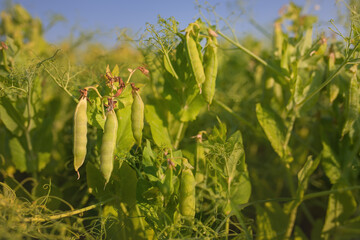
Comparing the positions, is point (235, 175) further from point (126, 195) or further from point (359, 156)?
point (359, 156)

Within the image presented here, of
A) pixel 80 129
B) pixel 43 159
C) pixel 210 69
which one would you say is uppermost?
pixel 210 69

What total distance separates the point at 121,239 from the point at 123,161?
215 mm

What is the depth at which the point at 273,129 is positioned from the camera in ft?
3.39

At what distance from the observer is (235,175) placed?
3.03 ft

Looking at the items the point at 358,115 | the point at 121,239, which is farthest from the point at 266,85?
the point at 121,239

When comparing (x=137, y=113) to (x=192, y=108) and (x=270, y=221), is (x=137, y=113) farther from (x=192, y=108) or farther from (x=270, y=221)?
(x=270, y=221)

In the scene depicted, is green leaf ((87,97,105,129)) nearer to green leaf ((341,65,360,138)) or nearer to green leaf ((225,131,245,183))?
green leaf ((225,131,245,183))

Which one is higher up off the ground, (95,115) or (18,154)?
(95,115)

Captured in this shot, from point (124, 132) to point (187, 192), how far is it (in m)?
0.25

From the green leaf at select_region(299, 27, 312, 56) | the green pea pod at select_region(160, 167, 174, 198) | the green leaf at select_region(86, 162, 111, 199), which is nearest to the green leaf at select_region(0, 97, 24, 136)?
the green leaf at select_region(86, 162, 111, 199)

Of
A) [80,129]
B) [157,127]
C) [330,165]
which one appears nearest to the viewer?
[80,129]

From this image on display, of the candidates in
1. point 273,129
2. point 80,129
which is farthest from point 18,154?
point 273,129

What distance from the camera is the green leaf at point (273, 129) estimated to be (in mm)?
1011

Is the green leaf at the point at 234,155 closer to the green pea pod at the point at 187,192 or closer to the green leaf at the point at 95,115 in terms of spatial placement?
the green pea pod at the point at 187,192
